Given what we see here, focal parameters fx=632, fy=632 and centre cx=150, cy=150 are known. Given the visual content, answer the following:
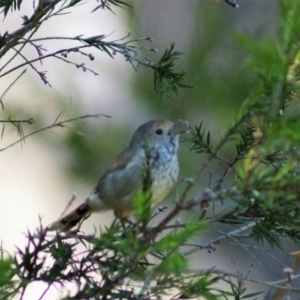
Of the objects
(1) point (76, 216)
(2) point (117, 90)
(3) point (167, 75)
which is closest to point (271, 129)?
(3) point (167, 75)

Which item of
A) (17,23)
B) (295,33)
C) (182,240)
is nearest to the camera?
(295,33)

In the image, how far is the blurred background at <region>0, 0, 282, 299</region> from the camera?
2537 mm

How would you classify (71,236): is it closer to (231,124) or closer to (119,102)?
(231,124)

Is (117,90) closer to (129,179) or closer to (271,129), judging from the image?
(129,179)

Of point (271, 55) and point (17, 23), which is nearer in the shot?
point (271, 55)

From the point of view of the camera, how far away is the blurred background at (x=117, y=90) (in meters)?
2.54

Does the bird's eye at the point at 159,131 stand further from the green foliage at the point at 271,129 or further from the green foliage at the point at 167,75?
the green foliage at the point at 271,129

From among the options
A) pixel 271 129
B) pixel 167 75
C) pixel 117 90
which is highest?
pixel 117 90

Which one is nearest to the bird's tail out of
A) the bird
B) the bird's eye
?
the bird

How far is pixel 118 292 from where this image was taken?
2.74 feet

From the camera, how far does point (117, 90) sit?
288 cm

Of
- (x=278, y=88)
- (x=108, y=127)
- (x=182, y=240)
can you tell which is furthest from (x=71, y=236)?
(x=108, y=127)

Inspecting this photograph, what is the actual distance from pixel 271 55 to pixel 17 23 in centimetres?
222

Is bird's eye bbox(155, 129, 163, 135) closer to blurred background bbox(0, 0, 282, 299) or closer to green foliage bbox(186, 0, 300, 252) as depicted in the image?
green foliage bbox(186, 0, 300, 252)
